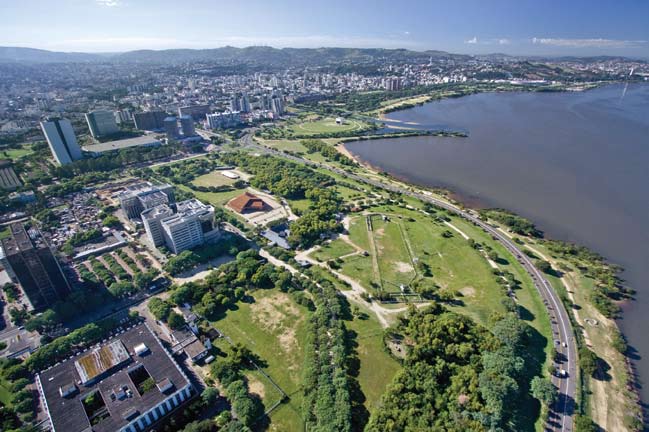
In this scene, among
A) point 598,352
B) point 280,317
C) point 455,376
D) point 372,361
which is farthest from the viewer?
point 280,317

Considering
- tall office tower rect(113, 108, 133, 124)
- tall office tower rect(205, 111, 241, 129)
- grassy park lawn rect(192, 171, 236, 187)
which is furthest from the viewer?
tall office tower rect(113, 108, 133, 124)

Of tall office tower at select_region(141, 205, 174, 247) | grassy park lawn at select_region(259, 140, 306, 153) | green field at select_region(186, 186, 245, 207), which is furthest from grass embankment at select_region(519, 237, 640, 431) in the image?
grassy park lawn at select_region(259, 140, 306, 153)

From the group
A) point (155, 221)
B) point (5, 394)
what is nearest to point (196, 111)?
point (155, 221)

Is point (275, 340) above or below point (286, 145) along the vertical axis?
below

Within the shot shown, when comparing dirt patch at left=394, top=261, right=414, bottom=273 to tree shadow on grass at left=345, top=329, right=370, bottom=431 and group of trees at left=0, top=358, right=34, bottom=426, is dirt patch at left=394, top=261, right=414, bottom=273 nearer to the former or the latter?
tree shadow on grass at left=345, top=329, right=370, bottom=431

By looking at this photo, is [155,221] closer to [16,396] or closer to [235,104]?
[16,396]

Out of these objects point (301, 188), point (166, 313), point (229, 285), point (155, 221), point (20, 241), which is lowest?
point (229, 285)
